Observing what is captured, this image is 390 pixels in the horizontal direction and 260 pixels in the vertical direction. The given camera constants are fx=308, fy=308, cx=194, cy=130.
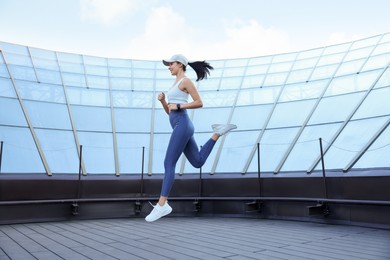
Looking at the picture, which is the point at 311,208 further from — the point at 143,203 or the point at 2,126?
the point at 2,126

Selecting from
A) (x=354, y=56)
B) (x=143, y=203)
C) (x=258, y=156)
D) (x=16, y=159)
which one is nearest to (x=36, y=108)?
(x=16, y=159)

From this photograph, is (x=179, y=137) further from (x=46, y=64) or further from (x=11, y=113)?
(x=46, y=64)

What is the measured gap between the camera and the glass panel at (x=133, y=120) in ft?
32.7

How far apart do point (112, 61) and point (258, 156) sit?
29.9ft

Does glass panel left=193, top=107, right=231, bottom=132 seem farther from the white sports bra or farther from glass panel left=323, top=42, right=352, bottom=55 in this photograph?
the white sports bra

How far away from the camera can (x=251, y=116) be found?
403 inches

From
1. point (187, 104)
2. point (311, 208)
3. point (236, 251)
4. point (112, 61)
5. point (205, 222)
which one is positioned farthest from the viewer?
point (112, 61)

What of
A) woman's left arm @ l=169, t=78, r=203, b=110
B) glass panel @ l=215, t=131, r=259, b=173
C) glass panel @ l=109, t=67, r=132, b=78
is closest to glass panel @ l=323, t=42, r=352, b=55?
glass panel @ l=215, t=131, r=259, b=173

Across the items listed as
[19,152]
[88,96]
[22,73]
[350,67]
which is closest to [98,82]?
[88,96]

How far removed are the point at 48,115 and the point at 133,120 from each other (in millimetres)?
2592

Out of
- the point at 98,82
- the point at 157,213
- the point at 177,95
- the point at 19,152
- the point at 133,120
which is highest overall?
the point at 98,82

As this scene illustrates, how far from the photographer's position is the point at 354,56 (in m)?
11.8

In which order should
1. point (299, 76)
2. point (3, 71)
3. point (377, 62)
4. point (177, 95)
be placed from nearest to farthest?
point (177, 95)
point (377, 62)
point (3, 71)
point (299, 76)

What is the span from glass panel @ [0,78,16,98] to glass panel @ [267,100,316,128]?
319 inches
